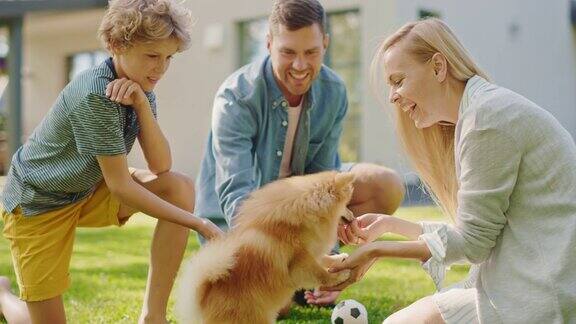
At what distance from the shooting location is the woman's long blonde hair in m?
2.43

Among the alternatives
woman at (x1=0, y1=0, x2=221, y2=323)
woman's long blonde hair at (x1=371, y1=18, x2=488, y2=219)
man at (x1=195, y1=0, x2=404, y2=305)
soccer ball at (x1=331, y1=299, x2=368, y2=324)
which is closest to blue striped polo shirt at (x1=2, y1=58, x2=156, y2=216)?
woman at (x1=0, y1=0, x2=221, y2=323)

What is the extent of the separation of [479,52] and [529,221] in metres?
11.6

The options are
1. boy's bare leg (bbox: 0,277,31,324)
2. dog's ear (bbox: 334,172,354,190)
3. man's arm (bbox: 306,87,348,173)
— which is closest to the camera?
dog's ear (bbox: 334,172,354,190)

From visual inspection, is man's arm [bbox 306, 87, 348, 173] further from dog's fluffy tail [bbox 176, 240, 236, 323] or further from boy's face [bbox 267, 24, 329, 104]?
dog's fluffy tail [bbox 176, 240, 236, 323]

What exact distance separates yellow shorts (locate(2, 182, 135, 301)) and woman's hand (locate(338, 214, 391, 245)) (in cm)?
99

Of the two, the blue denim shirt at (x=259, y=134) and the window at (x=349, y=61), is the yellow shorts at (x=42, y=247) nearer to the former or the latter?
the blue denim shirt at (x=259, y=134)

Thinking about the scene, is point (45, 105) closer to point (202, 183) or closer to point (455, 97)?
point (202, 183)

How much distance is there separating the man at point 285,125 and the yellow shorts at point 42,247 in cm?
70

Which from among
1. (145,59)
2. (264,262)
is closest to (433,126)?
(264,262)

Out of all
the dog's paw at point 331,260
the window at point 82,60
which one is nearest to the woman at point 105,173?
the dog's paw at point 331,260

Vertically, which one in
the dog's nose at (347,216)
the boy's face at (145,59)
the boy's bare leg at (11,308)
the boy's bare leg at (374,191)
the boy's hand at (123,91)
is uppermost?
the boy's face at (145,59)

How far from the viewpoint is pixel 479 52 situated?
13.3 m

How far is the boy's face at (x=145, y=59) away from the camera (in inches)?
109

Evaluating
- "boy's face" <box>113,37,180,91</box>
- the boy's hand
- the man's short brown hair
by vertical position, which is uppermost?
the man's short brown hair
